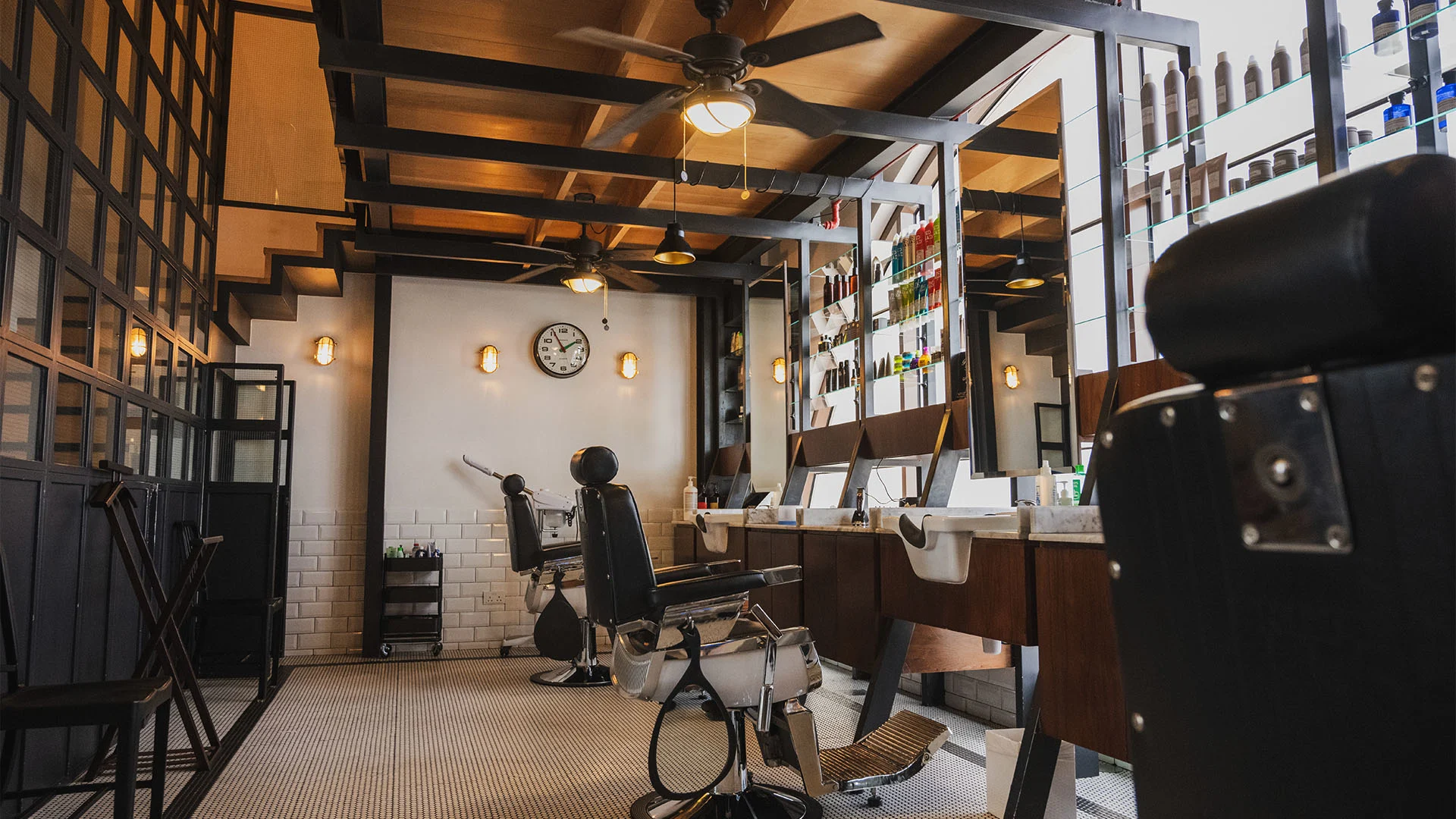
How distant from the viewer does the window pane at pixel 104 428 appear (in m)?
3.60

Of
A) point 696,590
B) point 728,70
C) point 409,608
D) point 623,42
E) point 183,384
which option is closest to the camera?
point 696,590

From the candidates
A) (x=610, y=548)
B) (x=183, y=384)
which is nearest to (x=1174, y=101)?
(x=610, y=548)

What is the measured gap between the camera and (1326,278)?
1.64 ft

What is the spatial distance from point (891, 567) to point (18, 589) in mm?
3042

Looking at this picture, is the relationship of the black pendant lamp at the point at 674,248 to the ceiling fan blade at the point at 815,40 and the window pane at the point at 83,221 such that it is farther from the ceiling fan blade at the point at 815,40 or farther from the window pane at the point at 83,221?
the window pane at the point at 83,221

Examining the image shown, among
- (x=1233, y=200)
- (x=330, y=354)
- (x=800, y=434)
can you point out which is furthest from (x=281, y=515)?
(x=1233, y=200)

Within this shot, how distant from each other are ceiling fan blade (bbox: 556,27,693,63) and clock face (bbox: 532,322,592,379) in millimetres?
4410

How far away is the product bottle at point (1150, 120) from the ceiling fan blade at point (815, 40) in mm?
1036

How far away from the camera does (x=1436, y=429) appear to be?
0.47 m

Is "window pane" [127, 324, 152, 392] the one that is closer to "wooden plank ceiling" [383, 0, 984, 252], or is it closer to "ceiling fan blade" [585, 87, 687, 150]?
"wooden plank ceiling" [383, 0, 984, 252]

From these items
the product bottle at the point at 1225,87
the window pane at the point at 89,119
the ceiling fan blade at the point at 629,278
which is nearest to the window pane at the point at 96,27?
the window pane at the point at 89,119

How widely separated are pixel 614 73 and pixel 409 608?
4.31 m

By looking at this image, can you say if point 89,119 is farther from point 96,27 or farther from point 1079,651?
point 1079,651

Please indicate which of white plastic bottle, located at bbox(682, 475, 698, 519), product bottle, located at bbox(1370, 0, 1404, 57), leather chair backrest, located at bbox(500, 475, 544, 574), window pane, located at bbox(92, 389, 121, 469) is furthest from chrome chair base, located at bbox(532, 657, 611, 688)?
product bottle, located at bbox(1370, 0, 1404, 57)
